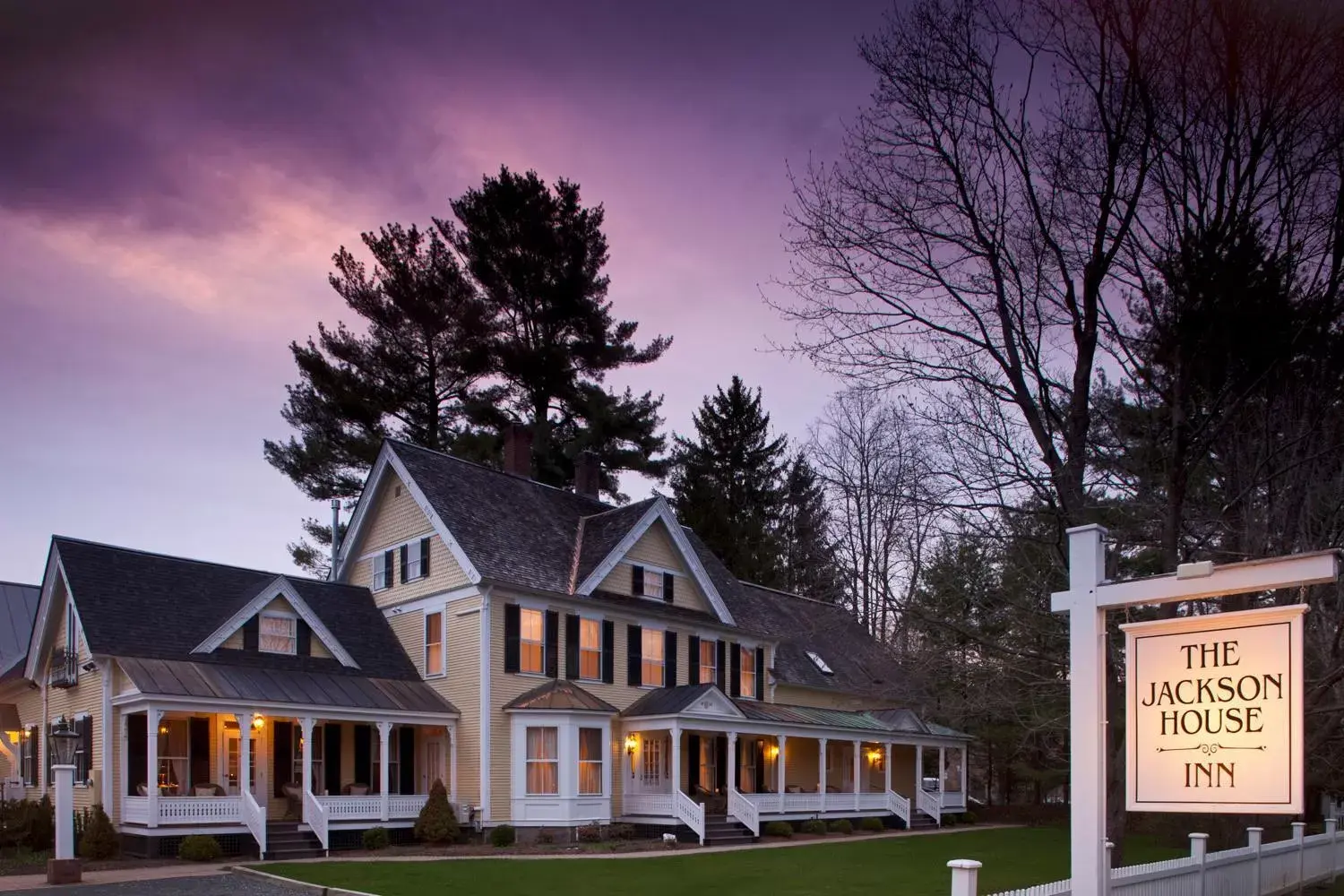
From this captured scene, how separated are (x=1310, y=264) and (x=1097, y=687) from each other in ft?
19.2

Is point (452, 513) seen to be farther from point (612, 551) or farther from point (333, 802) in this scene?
point (333, 802)

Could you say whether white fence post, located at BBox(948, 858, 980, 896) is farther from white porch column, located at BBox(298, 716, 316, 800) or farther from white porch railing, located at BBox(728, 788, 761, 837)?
white porch railing, located at BBox(728, 788, 761, 837)

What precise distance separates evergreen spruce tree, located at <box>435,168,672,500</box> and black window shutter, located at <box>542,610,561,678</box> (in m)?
14.9

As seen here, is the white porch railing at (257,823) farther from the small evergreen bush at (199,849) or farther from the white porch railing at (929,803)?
the white porch railing at (929,803)

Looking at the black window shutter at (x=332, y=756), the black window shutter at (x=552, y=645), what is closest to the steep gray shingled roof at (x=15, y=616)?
the black window shutter at (x=332, y=756)

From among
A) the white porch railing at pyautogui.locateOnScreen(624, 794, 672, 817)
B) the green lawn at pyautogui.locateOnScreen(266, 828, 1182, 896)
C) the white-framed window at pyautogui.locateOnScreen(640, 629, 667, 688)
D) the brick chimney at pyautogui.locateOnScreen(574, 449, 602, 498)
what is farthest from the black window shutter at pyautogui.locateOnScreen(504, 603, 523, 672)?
the brick chimney at pyautogui.locateOnScreen(574, 449, 602, 498)

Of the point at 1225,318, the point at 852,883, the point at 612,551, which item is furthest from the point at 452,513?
the point at 1225,318

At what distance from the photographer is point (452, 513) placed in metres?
26.9

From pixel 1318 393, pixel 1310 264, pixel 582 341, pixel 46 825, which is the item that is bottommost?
pixel 46 825

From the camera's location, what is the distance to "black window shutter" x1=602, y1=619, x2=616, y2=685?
28.1 meters

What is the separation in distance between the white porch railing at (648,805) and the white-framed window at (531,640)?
380cm

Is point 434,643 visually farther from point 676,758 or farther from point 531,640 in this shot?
point 676,758

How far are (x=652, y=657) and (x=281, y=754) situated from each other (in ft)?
31.6

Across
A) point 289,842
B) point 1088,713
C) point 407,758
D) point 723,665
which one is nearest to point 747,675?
point 723,665
